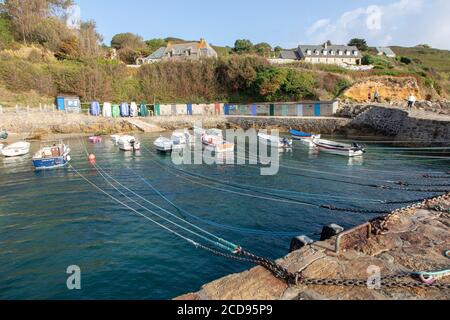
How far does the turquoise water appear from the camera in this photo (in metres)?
11.4

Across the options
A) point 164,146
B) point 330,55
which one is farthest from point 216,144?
point 330,55

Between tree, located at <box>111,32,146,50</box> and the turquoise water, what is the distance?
296 feet

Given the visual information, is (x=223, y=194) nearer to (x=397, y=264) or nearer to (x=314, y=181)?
(x=314, y=181)

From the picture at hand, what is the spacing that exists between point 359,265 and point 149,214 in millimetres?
12663

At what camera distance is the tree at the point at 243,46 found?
109 meters

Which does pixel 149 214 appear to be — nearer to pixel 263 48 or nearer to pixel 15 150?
pixel 15 150

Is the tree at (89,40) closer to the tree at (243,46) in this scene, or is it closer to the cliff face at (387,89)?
the tree at (243,46)

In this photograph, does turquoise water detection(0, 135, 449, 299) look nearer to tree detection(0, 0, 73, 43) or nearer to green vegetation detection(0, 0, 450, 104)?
green vegetation detection(0, 0, 450, 104)

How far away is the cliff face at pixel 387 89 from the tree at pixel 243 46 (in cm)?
5484

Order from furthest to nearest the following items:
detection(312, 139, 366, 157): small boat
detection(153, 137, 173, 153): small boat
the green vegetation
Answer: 1. the green vegetation
2. detection(153, 137, 173, 153): small boat
3. detection(312, 139, 366, 157): small boat

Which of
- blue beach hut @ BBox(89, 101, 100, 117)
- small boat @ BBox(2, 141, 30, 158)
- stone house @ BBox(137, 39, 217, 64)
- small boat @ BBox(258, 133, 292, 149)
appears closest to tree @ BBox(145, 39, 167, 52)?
stone house @ BBox(137, 39, 217, 64)

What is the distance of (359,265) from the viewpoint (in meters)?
7.07

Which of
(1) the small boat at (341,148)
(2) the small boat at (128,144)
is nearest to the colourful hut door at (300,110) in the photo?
(1) the small boat at (341,148)

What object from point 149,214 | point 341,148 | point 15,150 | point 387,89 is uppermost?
point 387,89
